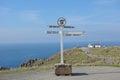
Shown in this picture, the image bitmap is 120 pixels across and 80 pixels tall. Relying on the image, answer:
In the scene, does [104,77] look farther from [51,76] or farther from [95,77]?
[51,76]

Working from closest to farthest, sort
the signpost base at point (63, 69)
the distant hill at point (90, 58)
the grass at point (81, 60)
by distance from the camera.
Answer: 1. the signpost base at point (63, 69)
2. the grass at point (81, 60)
3. the distant hill at point (90, 58)

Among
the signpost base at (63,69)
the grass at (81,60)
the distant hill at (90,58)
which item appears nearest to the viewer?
the signpost base at (63,69)

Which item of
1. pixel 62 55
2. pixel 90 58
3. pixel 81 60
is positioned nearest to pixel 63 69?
pixel 62 55

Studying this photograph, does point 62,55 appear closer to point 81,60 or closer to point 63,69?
point 63,69

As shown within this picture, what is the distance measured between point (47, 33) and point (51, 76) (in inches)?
97.1

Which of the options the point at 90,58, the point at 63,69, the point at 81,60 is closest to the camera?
the point at 63,69

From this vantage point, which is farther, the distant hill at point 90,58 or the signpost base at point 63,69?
the distant hill at point 90,58

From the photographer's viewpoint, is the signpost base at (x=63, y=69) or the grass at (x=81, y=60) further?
the grass at (x=81, y=60)

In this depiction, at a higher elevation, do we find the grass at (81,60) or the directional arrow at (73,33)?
the directional arrow at (73,33)

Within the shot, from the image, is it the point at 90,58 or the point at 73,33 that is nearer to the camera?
the point at 73,33

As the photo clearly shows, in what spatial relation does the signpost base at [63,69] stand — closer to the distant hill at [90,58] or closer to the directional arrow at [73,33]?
the directional arrow at [73,33]

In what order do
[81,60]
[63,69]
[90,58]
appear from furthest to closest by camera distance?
[90,58] < [81,60] < [63,69]

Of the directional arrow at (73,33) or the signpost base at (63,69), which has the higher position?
the directional arrow at (73,33)

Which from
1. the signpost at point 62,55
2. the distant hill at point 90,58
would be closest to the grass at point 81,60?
the distant hill at point 90,58
